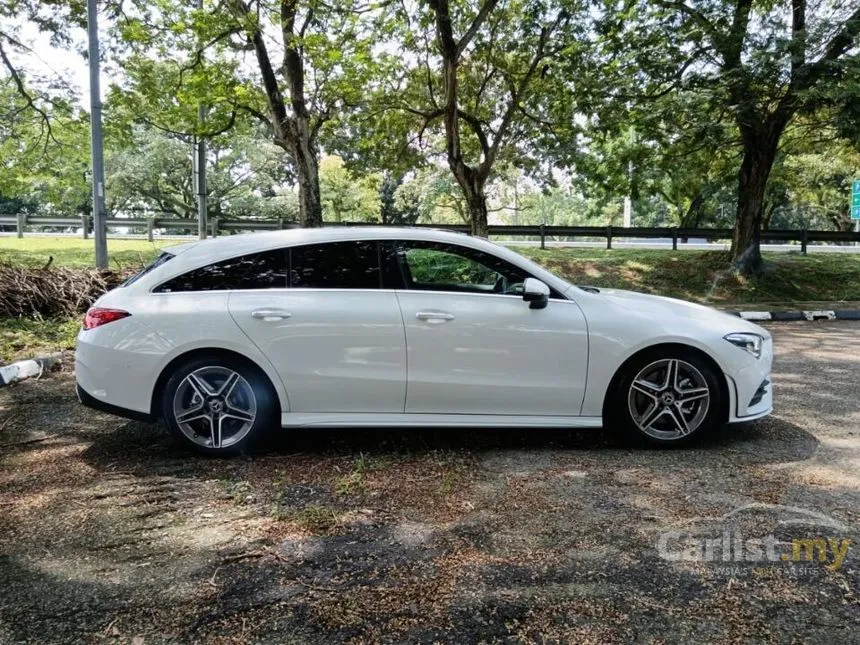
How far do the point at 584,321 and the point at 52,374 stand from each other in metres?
5.62

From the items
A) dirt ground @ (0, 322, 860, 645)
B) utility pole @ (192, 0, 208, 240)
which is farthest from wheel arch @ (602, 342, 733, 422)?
utility pole @ (192, 0, 208, 240)

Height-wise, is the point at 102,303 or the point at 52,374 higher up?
the point at 102,303

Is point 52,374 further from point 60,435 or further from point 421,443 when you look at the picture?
point 421,443

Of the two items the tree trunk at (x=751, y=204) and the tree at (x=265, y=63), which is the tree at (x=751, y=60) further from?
the tree at (x=265, y=63)

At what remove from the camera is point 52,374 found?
6.70 metres

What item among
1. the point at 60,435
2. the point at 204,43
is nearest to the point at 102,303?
the point at 60,435

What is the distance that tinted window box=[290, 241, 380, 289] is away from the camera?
4.27 metres

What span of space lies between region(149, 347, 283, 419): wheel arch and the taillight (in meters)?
0.44

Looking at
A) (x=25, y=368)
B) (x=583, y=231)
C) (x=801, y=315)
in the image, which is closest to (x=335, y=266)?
(x=25, y=368)

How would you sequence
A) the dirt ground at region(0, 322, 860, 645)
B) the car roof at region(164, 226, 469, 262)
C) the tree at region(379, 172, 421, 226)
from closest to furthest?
the dirt ground at region(0, 322, 860, 645)
the car roof at region(164, 226, 469, 262)
the tree at region(379, 172, 421, 226)

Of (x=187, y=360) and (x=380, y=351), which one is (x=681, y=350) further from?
(x=187, y=360)

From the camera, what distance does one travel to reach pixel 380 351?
4.12 m

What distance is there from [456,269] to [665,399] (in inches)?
65.3

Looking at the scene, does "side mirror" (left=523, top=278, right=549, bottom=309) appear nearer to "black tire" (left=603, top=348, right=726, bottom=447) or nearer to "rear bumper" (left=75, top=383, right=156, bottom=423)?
"black tire" (left=603, top=348, right=726, bottom=447)
